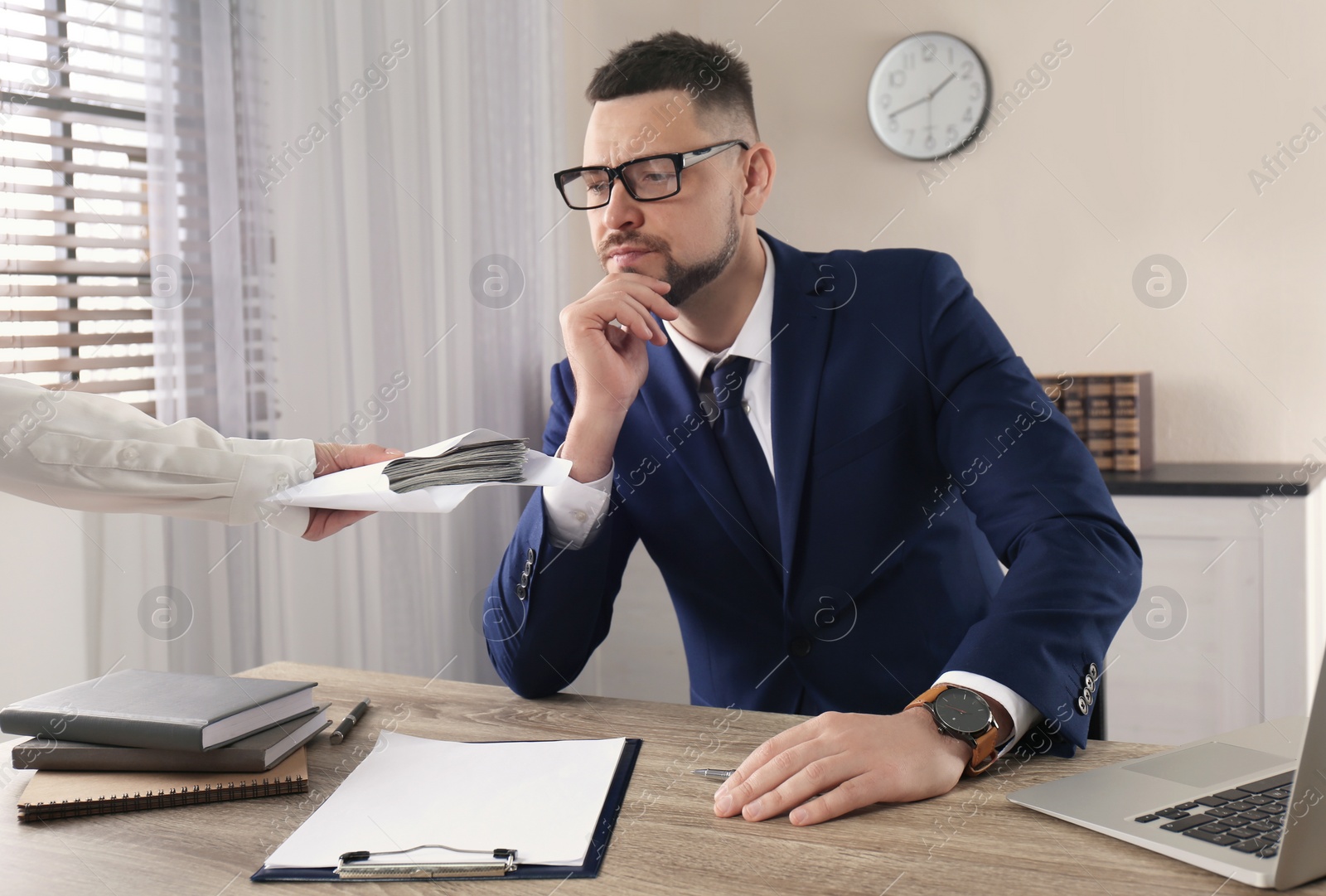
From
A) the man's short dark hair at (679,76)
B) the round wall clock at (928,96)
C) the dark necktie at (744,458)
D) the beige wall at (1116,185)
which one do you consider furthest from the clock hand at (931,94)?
the dark necktie at (744,458)

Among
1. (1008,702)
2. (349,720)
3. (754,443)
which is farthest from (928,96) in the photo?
(349,720)

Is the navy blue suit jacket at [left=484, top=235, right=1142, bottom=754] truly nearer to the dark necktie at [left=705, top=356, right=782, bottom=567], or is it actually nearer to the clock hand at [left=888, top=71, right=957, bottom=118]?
the dark necktie at [left=705, top=356, right=782, bottom=567]

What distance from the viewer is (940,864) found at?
0.72 meters

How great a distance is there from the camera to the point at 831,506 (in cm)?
145

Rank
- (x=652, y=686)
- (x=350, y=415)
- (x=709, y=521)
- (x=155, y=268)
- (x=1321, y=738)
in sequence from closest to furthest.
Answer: (x=1321, y=738), (x=709, y=521), (x=155, y=268), (x=350, y=415), (x=652, y=686)

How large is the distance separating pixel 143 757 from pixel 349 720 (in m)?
0.21

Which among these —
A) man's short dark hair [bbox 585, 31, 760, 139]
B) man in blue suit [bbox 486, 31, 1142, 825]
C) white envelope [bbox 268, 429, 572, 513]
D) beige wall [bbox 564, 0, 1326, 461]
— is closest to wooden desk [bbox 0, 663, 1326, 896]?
white envelope [bbox 268, 429, 572, 513]

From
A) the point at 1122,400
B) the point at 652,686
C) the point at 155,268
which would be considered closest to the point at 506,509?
the point at 652,686

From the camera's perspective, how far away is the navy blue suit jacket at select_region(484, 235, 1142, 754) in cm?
133

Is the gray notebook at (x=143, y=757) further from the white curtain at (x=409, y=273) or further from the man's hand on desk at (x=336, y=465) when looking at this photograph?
the white curtain at (x=409, y=273)

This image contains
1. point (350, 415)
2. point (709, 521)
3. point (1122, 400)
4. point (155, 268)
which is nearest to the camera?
point (709, 521)

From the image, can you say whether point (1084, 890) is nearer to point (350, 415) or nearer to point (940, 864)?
point (940, 864)

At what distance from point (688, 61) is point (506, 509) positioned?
1.46 meters

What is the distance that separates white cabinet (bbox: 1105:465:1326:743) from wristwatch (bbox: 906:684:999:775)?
4.95 feet
